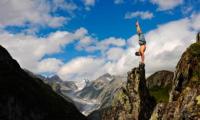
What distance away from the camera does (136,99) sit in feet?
497

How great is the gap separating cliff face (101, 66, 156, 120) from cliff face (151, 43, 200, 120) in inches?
945

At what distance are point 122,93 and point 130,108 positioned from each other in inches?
314

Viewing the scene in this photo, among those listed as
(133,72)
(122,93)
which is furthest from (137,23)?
(122,93)

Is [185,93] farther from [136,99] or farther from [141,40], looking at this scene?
[136,99]

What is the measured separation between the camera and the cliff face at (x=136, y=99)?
487ft

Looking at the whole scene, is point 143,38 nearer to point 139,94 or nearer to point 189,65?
point 189,65

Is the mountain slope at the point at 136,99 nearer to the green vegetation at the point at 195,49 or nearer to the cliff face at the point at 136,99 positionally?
the cliff face at the point at 136,99

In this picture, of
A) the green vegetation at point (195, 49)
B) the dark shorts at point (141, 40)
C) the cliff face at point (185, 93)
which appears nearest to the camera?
the cliff face at point (185, 93)

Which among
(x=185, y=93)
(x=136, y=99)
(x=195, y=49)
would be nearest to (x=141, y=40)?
(x=185, y=93)

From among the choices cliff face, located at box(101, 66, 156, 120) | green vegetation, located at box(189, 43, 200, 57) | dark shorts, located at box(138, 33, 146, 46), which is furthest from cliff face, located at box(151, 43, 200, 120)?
cliff face, located at box(101, 66, 156, 120)

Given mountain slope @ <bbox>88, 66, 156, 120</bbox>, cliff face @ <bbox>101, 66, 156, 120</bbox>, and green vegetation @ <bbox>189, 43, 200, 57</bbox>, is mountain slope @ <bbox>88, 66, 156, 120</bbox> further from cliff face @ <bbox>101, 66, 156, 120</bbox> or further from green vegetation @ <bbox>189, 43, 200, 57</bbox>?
green vegetation @ <bbox>189, 43, 200, 57</bbox>

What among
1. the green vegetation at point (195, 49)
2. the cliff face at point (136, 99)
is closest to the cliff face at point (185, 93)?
the green vegetation at point (195, 49)

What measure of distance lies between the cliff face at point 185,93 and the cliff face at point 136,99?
78.7 ft

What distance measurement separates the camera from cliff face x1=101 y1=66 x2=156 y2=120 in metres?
148
